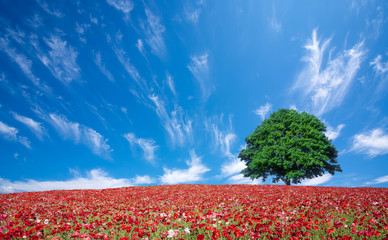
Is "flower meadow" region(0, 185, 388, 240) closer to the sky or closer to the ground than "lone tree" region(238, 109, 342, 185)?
closer to the ground

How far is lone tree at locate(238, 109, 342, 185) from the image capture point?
88.4ft

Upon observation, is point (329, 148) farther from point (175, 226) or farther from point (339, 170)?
point (175, 226)

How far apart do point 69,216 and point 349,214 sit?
12147 millimetres

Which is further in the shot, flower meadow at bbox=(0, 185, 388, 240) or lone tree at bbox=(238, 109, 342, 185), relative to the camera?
lone tree at bbox=(238, 109, 342, 185)

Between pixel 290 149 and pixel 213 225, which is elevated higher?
pixel 290 149

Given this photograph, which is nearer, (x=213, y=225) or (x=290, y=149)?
(x=213, y=225)

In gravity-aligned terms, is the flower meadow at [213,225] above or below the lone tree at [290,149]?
below

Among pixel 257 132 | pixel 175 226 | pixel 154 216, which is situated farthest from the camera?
pixel 257 132

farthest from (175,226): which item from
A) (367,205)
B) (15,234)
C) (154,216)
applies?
(367,205)

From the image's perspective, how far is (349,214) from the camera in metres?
9.12

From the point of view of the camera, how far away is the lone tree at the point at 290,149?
27.0 m

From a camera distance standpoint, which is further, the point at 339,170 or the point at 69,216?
the point at 339,170

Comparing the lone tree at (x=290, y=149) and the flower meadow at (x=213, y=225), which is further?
the lone tree at (x=290, y=149)

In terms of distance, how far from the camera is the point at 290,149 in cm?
2700
